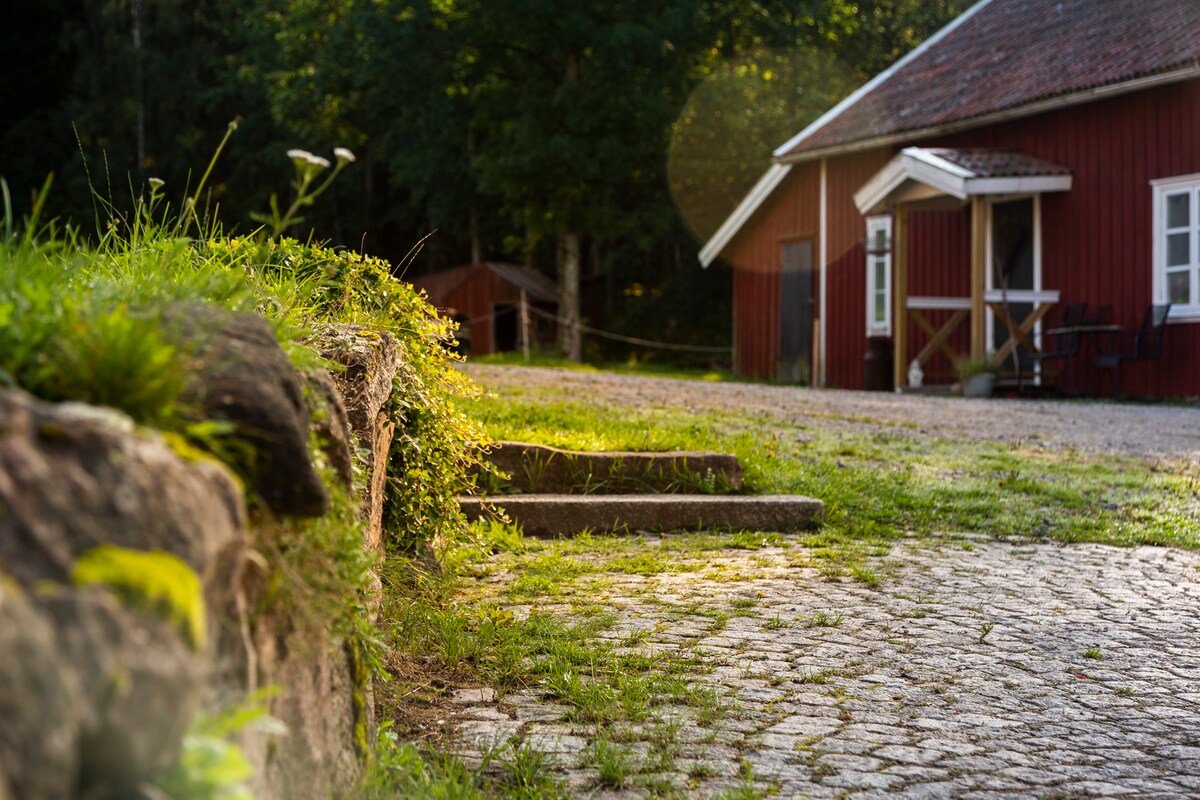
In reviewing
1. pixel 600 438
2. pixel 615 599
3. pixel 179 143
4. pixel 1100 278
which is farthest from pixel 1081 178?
pixel 179 143

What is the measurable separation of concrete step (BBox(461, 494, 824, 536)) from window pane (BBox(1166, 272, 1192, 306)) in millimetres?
10466

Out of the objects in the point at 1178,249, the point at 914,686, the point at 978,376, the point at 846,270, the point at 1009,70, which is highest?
the point at 1009,70

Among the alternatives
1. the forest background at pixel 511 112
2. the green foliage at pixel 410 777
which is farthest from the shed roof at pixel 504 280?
the green foliage at pixel 410 777

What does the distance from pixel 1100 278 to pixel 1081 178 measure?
1349 mm

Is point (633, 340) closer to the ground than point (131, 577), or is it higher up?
higher up

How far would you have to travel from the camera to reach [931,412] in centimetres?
1291

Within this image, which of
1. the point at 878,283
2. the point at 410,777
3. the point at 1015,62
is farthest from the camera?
the point at 878,283

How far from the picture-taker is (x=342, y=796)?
2.53 meters

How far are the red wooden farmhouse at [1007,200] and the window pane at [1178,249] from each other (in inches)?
0.9

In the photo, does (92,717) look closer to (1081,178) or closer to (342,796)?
(342,796)

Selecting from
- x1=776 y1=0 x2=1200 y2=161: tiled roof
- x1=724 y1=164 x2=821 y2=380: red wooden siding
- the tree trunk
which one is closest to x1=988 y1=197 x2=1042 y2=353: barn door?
x1=776 y1=0 x2=1200 y2=161: tiled roof

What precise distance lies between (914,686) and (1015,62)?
17.1 m

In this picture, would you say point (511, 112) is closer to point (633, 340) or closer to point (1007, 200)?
point (633, 340)

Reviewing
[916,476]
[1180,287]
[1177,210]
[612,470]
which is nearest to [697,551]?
[612,470]
